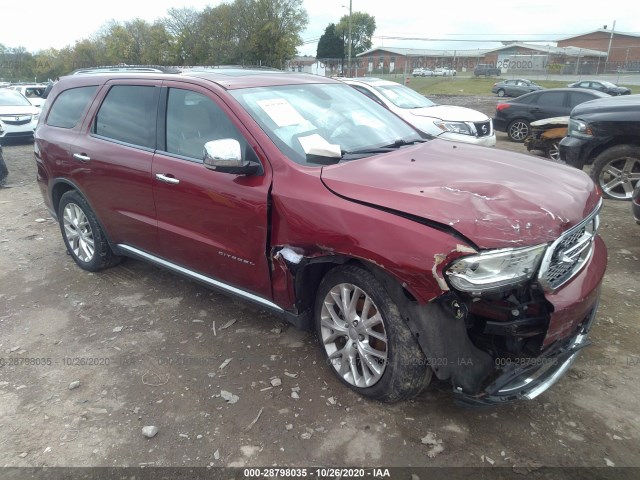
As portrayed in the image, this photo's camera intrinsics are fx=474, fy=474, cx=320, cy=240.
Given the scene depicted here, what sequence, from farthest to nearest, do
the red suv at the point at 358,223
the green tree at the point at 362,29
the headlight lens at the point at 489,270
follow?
the green tree at the point at 362,29 < the red suv at the point at 358,223 < the headlight lens at the point at 489,270

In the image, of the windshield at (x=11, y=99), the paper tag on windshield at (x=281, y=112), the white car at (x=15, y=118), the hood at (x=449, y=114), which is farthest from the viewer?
the windshield at (x=11, y=99)

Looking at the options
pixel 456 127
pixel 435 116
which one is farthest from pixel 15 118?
pixel 456 127

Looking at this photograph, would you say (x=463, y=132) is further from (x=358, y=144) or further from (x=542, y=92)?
(x=358, y=144)

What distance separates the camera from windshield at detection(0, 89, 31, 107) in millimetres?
13199

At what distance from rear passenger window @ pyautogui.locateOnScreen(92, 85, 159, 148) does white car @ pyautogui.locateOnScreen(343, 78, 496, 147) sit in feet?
16.4

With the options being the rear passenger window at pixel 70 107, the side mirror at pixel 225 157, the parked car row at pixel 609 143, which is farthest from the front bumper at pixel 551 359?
the parked car row at pixel 609 143

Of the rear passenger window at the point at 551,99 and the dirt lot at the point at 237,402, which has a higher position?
the rear passenger window at the point at 551,99

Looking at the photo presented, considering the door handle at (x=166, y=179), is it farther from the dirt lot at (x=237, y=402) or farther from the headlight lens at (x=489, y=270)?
the headlight lens at (x=489, y=270)

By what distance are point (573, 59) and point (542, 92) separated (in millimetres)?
49568

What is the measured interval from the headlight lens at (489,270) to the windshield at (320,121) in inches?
42.3

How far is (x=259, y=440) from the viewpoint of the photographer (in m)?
2.57

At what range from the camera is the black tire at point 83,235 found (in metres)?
4.45

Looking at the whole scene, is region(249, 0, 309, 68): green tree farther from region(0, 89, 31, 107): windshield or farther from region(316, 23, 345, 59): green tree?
region(0, 89, 31, 107): windshield

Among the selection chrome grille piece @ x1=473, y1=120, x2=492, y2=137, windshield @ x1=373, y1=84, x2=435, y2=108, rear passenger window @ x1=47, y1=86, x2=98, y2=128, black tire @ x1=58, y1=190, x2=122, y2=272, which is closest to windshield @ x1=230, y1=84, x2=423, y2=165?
rear passenger window @ x1=47, y1=86, x2=98, y2=128
